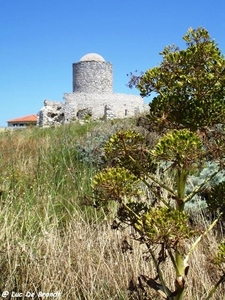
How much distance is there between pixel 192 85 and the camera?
167 centimetres

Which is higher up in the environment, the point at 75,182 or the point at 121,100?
the point at 121,100

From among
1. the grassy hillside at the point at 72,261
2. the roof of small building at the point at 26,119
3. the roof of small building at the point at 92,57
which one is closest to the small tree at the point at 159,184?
the grassy hillside at the point at 72,261

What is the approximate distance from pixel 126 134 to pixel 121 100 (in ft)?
103

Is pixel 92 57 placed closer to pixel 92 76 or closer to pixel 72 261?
pixel 92 76

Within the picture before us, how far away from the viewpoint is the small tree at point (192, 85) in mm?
1650

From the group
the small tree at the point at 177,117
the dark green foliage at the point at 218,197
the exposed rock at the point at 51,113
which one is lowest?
the dark green foliage at the point at 218,197

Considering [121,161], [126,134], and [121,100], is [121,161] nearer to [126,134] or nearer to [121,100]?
[126,134]

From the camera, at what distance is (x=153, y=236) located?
1.44 m

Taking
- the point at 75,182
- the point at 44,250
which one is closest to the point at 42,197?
the point at 75,182

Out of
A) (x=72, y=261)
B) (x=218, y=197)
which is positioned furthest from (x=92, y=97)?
(x=218, y=197)
